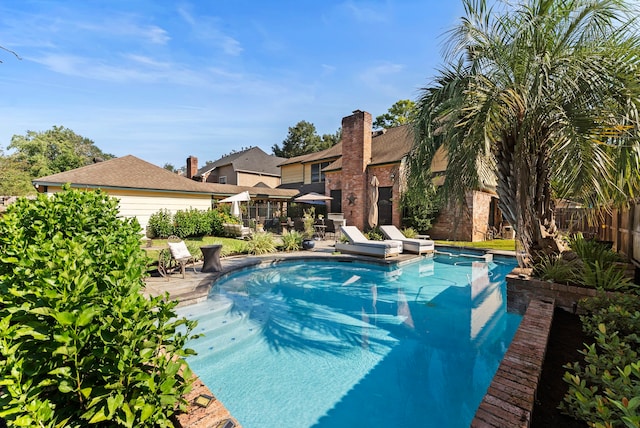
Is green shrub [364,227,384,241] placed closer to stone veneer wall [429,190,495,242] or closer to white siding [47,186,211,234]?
stone veneer wall [429,190,495,242]

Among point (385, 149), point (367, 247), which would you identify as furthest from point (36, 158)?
point (367, 247)

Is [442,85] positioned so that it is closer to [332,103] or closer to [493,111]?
[493,111]

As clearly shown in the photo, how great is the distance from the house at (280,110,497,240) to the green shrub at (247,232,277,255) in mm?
7857

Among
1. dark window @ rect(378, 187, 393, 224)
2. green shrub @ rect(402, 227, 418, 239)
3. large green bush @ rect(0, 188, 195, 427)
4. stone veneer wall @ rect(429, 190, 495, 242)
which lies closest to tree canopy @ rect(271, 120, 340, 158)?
dark window @ rect(378, 187, 393, 224)

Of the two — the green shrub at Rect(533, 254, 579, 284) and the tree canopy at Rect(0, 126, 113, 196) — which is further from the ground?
the tree canopy at Rect(0, 126, 113, 196)

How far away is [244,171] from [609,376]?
3111 cm

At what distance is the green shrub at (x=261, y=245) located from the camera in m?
12.2

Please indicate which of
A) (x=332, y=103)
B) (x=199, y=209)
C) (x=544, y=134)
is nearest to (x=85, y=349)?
(x=544, y=134)

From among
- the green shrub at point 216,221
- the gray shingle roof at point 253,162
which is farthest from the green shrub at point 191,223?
the gray shingle roof at point 253,162

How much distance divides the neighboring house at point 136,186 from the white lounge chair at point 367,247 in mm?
9309

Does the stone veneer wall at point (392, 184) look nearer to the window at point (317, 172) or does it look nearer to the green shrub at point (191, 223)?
the window at point (317, 172)

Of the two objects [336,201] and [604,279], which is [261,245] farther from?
[604,279]

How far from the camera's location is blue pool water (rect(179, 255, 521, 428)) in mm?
3441

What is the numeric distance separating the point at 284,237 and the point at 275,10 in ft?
29.0
